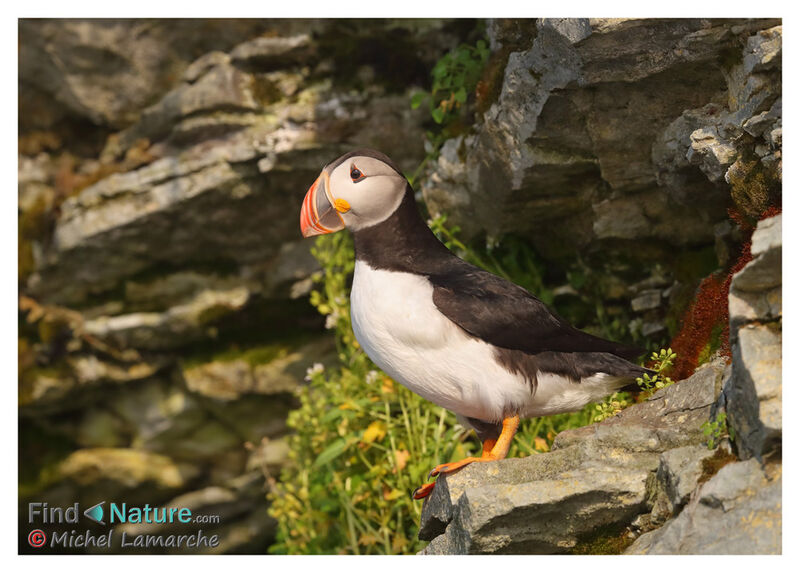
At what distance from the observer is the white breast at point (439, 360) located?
402 cm

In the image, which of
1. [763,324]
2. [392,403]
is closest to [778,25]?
[763,324]

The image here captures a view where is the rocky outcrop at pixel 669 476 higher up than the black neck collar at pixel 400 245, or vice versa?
the black neck collar at pixel 400 245

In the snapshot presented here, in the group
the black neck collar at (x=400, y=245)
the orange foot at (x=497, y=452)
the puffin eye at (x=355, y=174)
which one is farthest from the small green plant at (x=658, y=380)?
the puffin eye at (x=355, y=174)

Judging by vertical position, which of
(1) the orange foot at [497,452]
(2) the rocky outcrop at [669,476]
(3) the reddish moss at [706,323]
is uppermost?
(3) the reddish moss at [706,323]

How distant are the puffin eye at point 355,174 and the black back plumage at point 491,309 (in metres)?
0.26

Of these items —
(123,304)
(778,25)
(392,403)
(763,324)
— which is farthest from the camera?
(123,304)

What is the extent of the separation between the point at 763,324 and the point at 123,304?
235 inches

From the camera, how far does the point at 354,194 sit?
13.9ft

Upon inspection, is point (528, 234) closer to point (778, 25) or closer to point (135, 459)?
point (778, 25)

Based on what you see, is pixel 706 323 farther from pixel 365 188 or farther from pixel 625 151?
pixel 365 188

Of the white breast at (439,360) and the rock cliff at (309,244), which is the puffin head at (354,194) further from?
the rock cliff at (309,244)

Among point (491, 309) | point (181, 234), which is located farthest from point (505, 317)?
point (181, 234)

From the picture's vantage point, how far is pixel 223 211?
23.2 feet

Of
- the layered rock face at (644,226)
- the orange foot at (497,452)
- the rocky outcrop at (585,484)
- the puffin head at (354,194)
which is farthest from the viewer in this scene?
the puffin head at (354,194)
